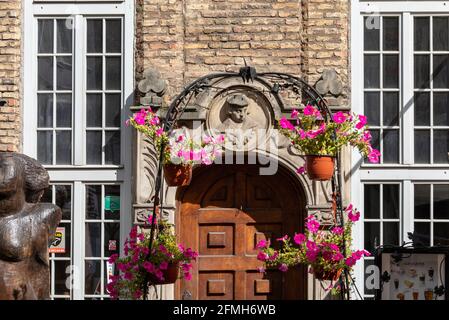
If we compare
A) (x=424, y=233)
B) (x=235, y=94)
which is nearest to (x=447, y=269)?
(x=424, y=233)

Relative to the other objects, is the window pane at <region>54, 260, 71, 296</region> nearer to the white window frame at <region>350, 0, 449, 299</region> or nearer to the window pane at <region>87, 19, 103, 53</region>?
the window pane at <region>87, 19, 103, 53</region>

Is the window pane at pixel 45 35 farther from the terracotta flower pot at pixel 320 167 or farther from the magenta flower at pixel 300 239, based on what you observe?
the magenta flower at pixel 300 239

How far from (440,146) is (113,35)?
11.5ft

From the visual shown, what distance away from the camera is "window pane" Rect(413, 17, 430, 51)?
11391 millimetres

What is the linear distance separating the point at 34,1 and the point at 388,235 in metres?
4.31

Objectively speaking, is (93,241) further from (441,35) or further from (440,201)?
(441,35)

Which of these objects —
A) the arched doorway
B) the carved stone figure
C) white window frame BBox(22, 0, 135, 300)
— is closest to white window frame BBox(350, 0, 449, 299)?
the arched doorway

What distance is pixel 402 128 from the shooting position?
11336mm

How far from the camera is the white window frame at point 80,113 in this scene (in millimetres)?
11352

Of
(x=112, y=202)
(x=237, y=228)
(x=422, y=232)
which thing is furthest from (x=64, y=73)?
(x=422, y=232)

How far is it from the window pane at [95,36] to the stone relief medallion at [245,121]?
4.54 feet

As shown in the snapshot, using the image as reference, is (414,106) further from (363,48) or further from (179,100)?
(179,100)

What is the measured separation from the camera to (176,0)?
11.3 meters

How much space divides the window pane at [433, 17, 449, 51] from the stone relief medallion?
1868 millimetres
